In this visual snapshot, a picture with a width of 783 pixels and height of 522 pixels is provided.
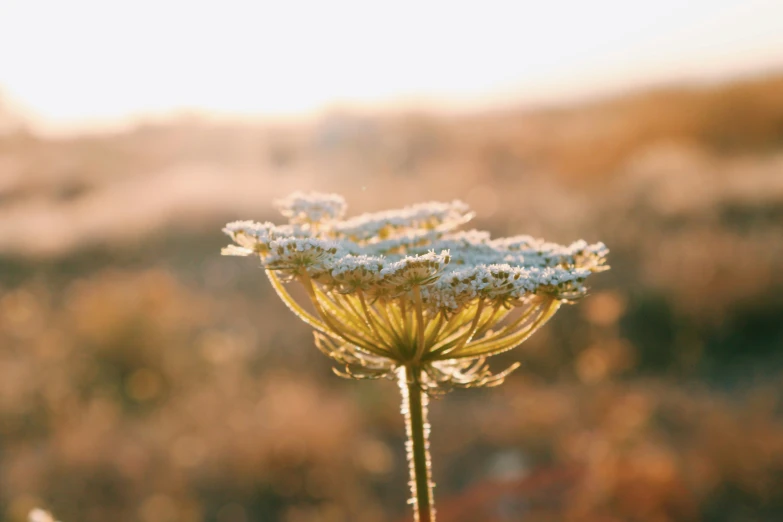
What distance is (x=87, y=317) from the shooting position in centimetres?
1021

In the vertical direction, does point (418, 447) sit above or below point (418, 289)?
below

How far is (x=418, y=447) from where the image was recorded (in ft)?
5.55

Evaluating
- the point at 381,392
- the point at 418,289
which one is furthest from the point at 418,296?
the point at 381,392

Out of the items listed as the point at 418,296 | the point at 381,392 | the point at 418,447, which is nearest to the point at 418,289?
the point at 418,296

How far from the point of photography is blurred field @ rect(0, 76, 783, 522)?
21.9ft

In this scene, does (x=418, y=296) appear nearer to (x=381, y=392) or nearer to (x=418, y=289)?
(x=418, y=289)

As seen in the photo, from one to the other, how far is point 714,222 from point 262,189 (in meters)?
17.3

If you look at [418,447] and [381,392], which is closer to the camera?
[418,447]

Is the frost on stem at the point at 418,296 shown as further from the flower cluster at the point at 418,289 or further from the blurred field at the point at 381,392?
the blurred field at the point at 381,392

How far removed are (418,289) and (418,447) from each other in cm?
43

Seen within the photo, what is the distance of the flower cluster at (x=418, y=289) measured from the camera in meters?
1.66

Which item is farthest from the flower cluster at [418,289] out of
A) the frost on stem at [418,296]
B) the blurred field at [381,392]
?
the blurred field at [381,392]

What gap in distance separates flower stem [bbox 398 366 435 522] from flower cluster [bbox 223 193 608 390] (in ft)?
0.14

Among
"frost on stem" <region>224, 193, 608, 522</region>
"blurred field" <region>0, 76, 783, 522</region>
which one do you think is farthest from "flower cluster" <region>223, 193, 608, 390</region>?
"blurred field" <region>0, 76, 783, 522</region>
